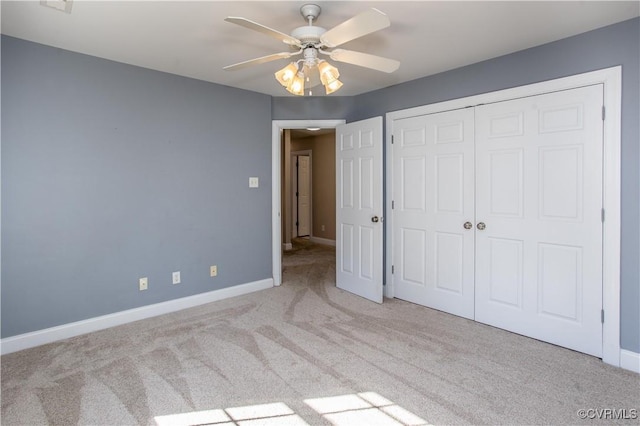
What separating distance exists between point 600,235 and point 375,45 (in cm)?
221

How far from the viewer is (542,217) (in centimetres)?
279

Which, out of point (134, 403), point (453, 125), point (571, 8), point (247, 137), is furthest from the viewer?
point (247, 137)

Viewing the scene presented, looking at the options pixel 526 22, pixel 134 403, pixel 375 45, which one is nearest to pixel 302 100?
pixel 375 45

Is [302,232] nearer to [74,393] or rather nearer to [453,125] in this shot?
[453,125]

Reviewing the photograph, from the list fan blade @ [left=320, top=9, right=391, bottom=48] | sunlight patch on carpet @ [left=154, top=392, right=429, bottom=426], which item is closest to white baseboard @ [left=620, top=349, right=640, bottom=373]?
sunlight patch on carpet @ [left=154, top=392, right=429, bottom=426]

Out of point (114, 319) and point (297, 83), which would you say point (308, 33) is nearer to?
point (297, 83)

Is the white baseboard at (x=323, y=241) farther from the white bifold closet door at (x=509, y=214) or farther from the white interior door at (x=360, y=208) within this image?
the white bifold closet door at (x=509, y=214)

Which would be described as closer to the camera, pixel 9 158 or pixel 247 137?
pixel 9 158

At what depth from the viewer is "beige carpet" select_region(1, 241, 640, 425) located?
192cm

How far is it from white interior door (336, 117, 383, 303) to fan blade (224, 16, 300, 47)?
5.75 feet

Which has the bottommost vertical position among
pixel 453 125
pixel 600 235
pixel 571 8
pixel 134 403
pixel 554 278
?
pixel 134 403

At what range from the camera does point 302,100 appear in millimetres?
4285

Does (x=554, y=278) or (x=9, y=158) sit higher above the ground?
(x=9, y=158)

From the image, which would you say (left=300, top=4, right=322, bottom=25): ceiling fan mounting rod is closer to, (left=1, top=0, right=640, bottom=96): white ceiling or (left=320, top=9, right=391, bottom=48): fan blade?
(left=1, top=0, right=640, bottom=96): white ceiling
